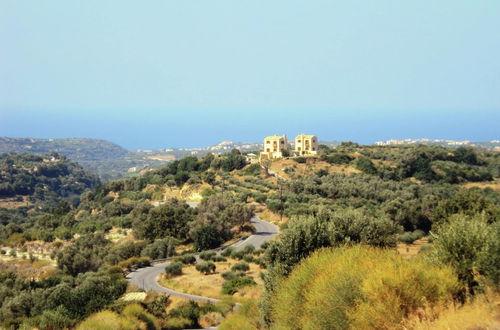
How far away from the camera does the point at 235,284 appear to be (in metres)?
23.9

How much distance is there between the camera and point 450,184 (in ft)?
189

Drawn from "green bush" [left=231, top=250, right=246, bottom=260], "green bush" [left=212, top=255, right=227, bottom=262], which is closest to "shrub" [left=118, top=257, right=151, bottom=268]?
"green bush" [left=212, top=255, right=227, bottom=262]

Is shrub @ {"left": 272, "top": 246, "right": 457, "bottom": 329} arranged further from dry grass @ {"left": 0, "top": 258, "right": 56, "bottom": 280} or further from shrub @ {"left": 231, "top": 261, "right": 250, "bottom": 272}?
dry grass @ {"left": 0, "top": 258, "right": 56, "bottom": 280}

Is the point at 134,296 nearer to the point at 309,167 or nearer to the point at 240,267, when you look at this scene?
the point at 240,267

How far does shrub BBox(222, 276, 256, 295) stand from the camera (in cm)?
2322

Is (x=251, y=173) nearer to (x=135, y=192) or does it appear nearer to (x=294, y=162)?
(x=294, y=162)

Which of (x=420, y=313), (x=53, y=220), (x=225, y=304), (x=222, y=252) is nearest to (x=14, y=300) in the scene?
(x=225, y=304)

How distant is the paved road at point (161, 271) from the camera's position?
2381 cm

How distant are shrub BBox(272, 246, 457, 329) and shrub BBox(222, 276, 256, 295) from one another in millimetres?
11967

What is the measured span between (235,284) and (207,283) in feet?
7.77

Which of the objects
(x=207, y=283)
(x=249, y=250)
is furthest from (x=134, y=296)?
(x=249, y=250)

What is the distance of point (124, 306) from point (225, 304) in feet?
14.2

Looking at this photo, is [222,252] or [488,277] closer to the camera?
[488,277]

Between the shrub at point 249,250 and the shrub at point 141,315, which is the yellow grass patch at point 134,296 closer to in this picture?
the shrub at point 141,315
